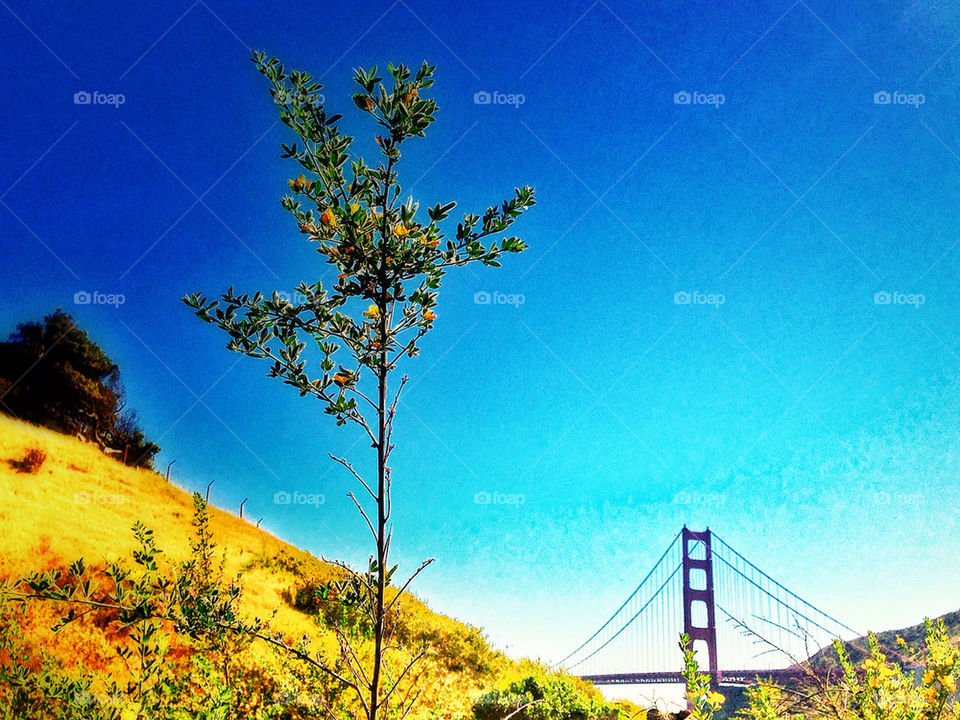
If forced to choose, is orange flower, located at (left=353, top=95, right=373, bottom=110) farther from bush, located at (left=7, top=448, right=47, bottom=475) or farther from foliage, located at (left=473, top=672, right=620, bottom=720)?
bush, located at (left=7, top=448, right=47, bottom=475)

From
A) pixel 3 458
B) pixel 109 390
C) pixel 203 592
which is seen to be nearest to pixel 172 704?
pixel 203 592

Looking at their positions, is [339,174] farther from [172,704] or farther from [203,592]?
[172,704]

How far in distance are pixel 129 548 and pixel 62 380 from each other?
196 inches

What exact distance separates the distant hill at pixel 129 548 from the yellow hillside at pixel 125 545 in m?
0.01

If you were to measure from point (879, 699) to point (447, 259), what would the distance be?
123 inches

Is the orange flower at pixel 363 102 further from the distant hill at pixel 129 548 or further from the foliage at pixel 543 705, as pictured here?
the foliage at pixel 543 705

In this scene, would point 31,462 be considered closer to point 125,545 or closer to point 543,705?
point 125,545

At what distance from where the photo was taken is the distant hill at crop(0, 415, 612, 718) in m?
6.19

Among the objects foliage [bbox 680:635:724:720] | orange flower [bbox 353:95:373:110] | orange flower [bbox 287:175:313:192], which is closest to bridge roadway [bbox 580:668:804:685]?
foliage [bbox 680:635:724:720]

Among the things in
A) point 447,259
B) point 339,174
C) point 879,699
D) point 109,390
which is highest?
point 109,390

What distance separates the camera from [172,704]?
4047mm

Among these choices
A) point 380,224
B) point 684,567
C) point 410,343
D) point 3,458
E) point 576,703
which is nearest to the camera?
point 380,224

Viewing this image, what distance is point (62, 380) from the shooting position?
10.3m

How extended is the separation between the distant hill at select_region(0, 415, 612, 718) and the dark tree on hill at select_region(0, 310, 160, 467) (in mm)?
613
